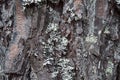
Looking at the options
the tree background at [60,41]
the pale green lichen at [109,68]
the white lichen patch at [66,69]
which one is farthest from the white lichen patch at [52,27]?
the pale green lichen at [109,68]

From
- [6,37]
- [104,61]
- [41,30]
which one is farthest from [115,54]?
[6,37]

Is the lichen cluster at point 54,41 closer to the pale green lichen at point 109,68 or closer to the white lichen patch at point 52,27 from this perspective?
the white lichen patch at point 52,27

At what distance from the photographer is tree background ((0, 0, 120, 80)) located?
3.21ft

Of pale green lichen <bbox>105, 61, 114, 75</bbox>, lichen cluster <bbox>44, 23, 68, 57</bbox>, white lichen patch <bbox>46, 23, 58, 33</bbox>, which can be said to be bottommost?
pale green lichen <bbox>105, 61, 114, 75</bbox>

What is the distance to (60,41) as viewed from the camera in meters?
0.99

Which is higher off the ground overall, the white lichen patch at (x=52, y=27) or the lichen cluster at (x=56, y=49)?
the white lichen patch at (x=52, y=27)

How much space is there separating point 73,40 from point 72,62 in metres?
0.07

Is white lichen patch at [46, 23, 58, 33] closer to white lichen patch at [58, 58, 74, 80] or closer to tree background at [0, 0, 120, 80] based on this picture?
tree background at [0, 0, 120, 80]

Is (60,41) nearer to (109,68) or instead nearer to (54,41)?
(54,41)

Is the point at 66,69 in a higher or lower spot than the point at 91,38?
lower

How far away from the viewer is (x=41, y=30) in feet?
3.23

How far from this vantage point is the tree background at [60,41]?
3.21 ft

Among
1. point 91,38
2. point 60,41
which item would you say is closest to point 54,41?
point 60,41

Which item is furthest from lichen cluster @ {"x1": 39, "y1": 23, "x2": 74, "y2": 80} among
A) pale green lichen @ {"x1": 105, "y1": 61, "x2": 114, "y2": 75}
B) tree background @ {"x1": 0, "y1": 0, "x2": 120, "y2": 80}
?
pale green lichen @ {"x1": 105, "y1": 61, "x2": 114, "y2": 75}
